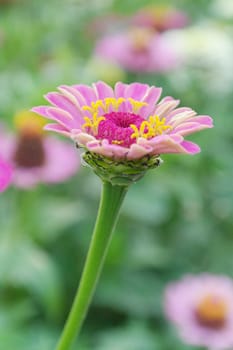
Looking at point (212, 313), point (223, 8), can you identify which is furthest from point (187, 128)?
point (223, 8)

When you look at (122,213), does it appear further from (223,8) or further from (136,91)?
(223,8)

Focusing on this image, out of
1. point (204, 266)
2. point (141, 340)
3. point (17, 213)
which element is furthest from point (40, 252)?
point (204, 266)

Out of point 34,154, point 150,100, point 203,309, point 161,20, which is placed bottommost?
point 203,309

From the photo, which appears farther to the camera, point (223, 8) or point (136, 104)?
point (223, 8)

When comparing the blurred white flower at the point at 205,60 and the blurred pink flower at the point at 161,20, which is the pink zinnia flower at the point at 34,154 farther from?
the blurred pink flower at the point at 161,20

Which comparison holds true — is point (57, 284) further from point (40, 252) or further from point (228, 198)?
point (228, 198)

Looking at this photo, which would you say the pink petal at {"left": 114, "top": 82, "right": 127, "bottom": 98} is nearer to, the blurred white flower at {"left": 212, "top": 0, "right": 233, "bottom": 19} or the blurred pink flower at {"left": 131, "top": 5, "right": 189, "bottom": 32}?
the blurred pink flower at {"left": 131, "top": 5, "right": 189, "bottom": 32}
